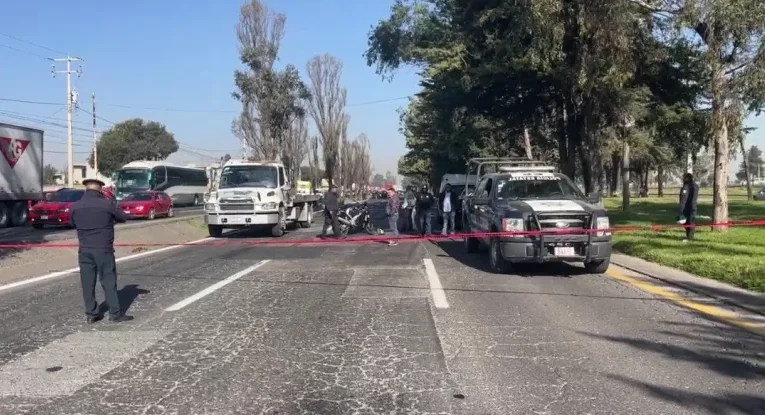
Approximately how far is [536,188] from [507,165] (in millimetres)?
5881

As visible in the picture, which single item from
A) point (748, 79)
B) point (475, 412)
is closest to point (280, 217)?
point (748, 79)

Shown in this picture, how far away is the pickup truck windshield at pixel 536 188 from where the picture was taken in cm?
1383

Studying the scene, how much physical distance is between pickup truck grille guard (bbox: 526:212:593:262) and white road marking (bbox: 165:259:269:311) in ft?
16.8

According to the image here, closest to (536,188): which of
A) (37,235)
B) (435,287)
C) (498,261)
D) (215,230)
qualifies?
(498,261)

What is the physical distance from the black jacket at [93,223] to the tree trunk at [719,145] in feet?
48.4

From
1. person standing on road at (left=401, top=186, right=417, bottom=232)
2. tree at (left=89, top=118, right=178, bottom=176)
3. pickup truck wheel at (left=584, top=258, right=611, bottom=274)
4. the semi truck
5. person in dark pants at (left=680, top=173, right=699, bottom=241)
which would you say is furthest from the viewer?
tree at (left=89, top=118, right=178, bottom=176)

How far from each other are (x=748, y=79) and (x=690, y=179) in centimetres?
273

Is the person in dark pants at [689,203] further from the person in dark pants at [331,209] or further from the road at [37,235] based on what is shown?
the road at [37,235]

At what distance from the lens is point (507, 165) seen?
19938 mm

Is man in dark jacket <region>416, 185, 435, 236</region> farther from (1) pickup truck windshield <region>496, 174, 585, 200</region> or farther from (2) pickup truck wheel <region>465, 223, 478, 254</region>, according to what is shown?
(1) pickup truck windshield <region>496, 174, 585, 200</region>

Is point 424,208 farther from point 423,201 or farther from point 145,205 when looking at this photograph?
point 145,205

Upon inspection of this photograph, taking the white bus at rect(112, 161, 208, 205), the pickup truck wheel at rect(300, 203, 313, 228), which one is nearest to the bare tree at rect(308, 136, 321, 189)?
the white bus at rect(112, 161, 208, 205)

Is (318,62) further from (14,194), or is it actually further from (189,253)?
(189,253)

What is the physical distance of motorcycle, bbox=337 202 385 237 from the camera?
75.0ft
